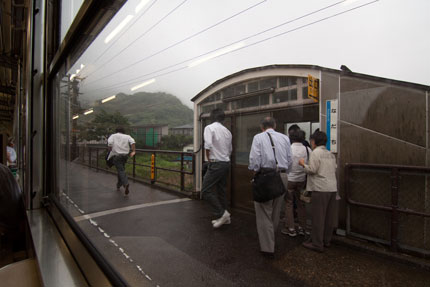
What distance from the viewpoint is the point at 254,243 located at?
248 centimetres

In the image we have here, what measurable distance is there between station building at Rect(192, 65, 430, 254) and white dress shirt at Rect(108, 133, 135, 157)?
5.29 feet

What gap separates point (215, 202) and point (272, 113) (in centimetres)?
157

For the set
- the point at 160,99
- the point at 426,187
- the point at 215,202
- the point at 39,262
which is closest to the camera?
the point at 39,262

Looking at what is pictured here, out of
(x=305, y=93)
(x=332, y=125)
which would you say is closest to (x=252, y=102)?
(x=305, y=93)

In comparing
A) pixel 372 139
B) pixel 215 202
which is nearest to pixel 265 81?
pixel 372 139

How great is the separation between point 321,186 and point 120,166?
10.6 feet

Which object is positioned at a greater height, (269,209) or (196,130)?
(196,130)

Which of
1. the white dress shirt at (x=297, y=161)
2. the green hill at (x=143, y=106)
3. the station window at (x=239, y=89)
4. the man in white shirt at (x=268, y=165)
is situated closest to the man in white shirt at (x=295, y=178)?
the white dress shirt at (x=297, y=161)

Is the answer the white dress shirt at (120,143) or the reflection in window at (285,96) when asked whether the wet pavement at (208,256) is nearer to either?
the white dress shirt at (120,143)

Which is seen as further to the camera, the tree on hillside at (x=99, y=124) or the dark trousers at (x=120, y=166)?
the dark trousers at (x=120, y=166)

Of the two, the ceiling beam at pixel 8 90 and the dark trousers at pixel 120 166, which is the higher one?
the ceiling beam at pixel 8 90

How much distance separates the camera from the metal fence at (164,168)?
177 inches

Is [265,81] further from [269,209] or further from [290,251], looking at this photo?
[290,251]

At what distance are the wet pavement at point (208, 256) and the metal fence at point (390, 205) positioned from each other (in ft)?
0.86
